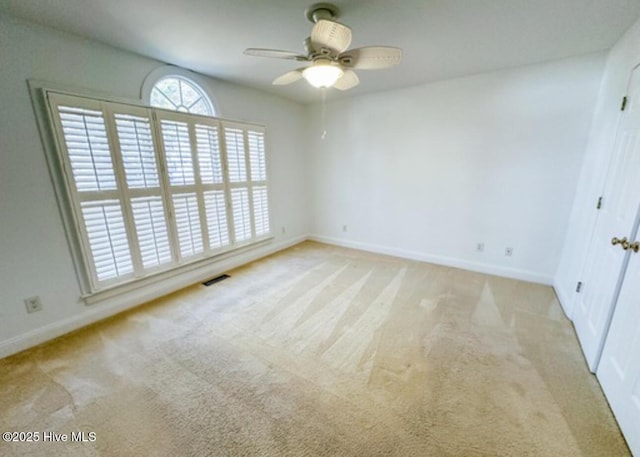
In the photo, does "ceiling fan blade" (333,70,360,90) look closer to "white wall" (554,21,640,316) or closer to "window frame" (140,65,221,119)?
"window frame" (140,65,221,119)

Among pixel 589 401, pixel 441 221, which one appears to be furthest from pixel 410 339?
pixel 441 221

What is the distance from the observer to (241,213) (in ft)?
11.8

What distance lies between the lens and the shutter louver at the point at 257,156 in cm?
360

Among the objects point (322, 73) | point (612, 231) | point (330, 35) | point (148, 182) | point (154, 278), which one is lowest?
point (154, 278)

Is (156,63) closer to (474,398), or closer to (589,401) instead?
(474,398)

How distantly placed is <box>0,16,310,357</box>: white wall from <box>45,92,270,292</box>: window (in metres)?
0.15

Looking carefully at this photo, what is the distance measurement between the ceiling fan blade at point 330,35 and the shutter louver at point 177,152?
185cm

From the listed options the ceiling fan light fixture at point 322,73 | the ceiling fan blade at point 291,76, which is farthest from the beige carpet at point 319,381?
the ceiling fan blade at point 291,76

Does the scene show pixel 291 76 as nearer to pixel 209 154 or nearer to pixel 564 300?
pixel 209 154

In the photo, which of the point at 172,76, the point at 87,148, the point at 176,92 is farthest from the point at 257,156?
the point at 87,148

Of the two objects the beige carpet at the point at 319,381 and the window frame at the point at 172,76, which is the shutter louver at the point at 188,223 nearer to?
the beige carpet at the point at 319,381

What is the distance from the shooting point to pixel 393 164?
382 cm

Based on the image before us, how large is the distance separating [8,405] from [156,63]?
2.91 m

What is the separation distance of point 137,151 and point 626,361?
390cm
